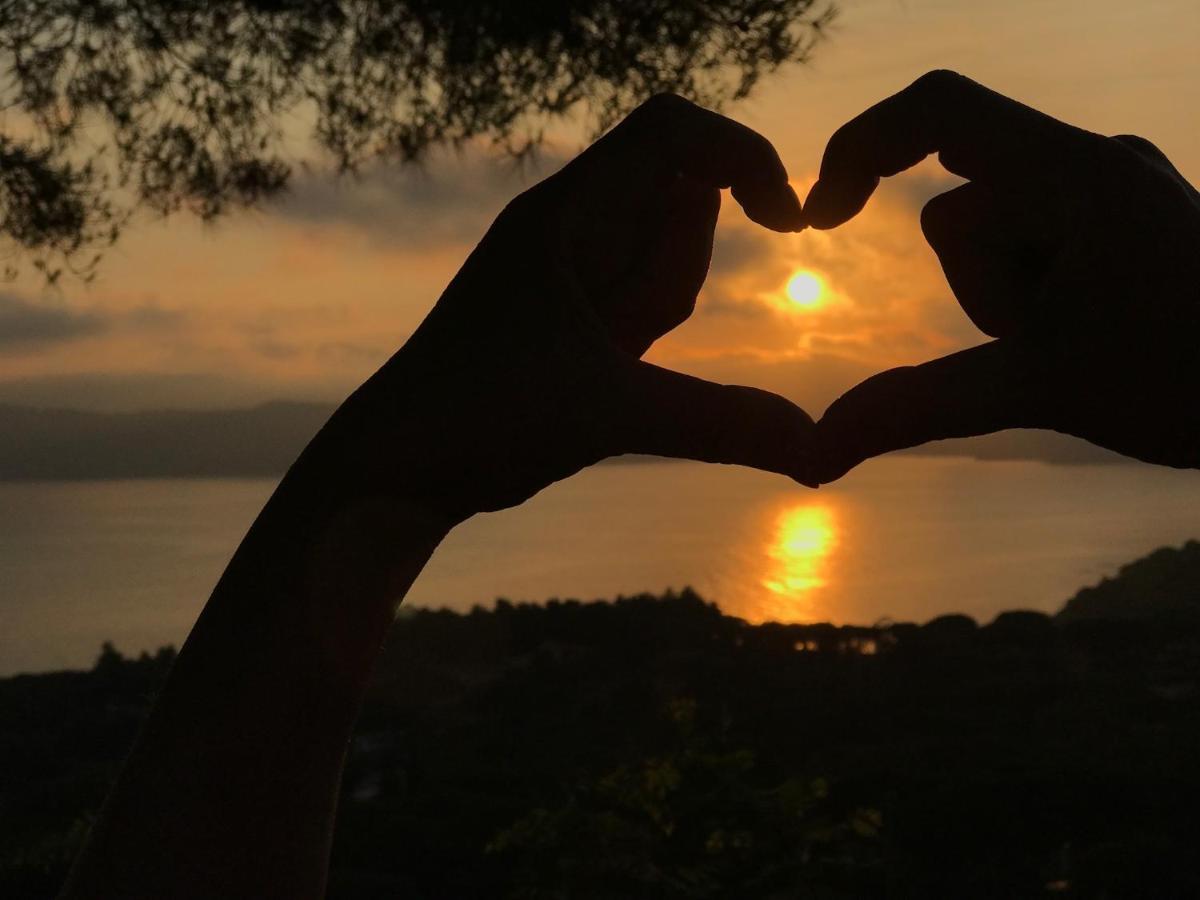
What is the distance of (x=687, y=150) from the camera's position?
1312 mm

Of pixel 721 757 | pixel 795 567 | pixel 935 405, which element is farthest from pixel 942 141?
pixel 795 567

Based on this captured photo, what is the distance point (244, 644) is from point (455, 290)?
43 cm

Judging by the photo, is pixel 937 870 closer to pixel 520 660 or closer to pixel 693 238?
pixel 520 660

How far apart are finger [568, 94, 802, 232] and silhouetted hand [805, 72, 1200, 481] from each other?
18cm

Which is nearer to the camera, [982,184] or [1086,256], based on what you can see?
[1086,256]

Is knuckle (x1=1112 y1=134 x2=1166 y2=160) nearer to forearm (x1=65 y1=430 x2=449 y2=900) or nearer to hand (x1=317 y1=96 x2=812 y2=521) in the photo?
hand (x1=317 y1=96 x2=812 y2=521)

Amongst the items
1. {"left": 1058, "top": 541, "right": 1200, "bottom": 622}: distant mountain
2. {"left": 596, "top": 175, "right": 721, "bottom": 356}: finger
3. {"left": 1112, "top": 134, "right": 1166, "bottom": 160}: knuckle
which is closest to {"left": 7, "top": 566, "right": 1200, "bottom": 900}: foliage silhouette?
{"left": 1058, "top": 541, "right": 1200, "bottom": 622}: distant mountain

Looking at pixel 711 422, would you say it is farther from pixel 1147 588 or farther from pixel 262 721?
pixel 1147 588

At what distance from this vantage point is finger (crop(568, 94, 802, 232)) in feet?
4.30

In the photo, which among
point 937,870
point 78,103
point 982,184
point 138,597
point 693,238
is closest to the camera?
point 982,184

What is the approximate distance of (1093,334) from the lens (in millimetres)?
A: 1224

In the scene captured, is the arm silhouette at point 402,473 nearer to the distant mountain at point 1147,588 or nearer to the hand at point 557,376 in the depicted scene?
the hand at point 557,376

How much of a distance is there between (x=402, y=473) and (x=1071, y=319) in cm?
69

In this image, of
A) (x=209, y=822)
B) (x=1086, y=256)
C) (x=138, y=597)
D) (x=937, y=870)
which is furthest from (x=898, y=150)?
(x=138, y=597)
